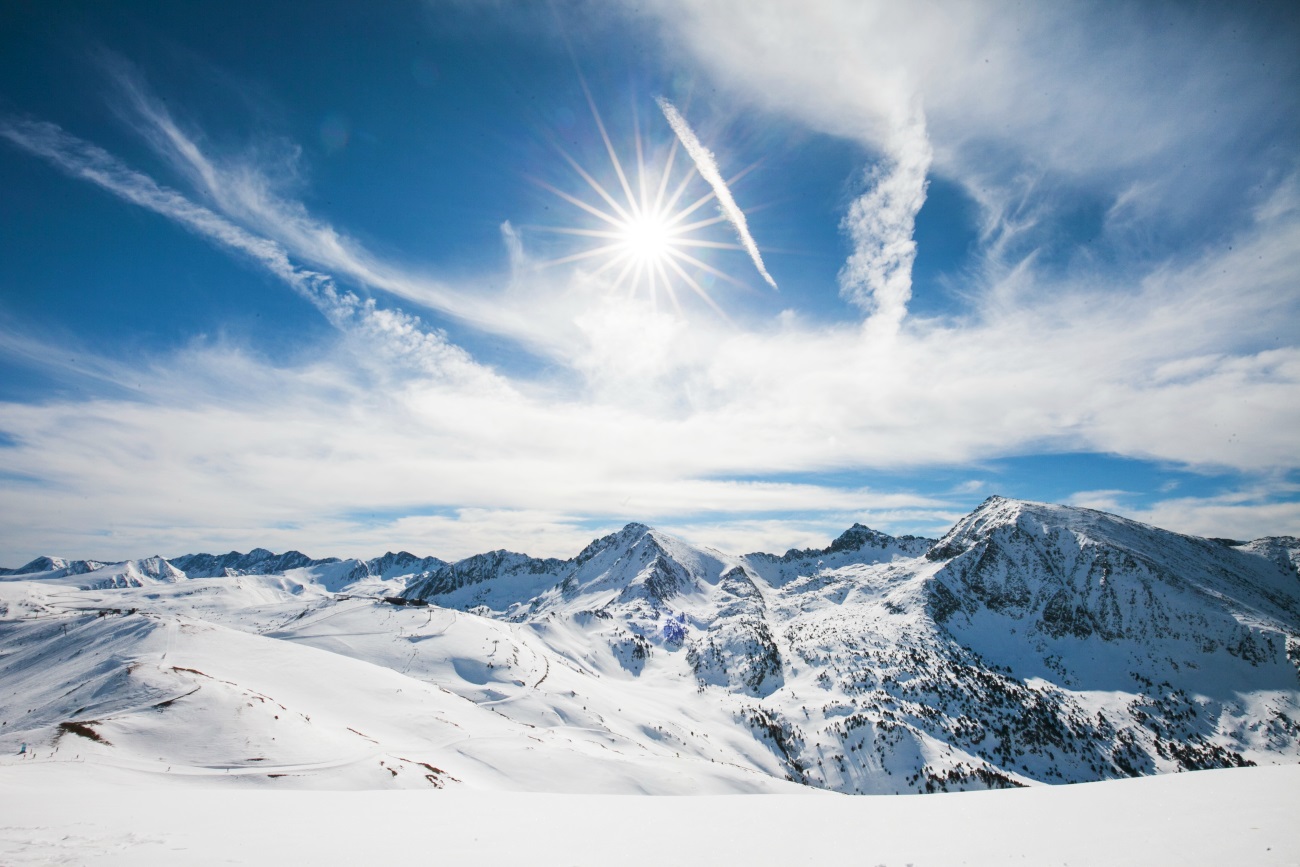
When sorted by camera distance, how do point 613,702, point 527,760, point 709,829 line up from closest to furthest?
point 709,829, point 527,760, point 613,702

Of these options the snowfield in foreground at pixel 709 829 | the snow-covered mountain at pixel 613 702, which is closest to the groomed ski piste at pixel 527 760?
the snowfield in foreground at pixel 709 829

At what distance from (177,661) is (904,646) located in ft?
681

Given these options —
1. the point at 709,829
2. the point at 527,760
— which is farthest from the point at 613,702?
the point at 709,829

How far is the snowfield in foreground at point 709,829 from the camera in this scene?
9750 mm

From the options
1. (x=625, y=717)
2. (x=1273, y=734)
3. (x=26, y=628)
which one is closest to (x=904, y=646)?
(x=1273, y=734)

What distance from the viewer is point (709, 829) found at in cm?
1278

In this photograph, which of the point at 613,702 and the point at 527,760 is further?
the point at 613,702

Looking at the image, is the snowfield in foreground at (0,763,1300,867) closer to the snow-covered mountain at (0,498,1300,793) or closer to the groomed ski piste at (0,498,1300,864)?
the groomed ski piste at (0,498,1300,864)

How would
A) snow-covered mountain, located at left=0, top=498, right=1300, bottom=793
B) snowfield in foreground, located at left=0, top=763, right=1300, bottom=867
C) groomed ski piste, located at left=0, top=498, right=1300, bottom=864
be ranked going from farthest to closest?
snow-covered mountain, located at left=0, top=498, right=1300, bottom=793 < groomed ski piste, located at left=0, top=498, right=1300, bottom=864 < snowfield in foreground, located at left=0, top=763, right=1300, bottom=867

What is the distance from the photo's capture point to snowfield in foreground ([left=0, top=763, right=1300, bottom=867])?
9.75 meters

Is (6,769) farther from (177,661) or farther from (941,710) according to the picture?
(941,710)

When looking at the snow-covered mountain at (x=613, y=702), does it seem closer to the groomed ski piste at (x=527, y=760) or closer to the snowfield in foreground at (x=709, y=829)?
the groomed ski piste at (x=527, y=760)

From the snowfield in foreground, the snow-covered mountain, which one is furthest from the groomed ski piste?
the snow-covered mountain

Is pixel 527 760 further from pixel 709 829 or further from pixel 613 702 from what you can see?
pixel 613 702
